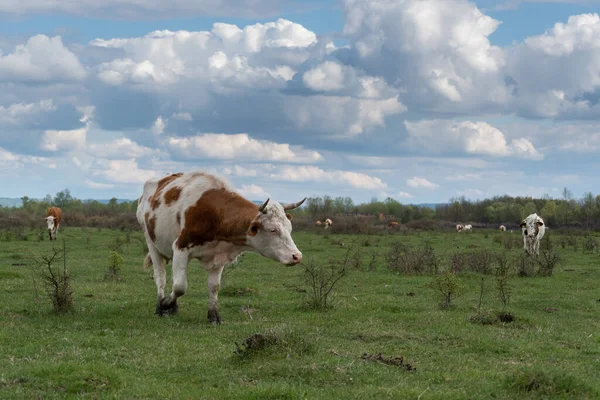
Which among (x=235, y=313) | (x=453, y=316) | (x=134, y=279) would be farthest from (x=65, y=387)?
(x=134, y=279)

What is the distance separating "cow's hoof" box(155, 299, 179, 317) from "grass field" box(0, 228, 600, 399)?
213 millimetres

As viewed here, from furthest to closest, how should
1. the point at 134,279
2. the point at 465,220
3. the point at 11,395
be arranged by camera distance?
the point at 465,220 < the point at 134,279 < the point at 11,395

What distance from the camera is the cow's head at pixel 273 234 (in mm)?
12094

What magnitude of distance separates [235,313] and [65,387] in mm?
6901

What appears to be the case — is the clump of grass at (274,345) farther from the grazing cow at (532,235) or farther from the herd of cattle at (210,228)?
the grazing cow at (532,235)

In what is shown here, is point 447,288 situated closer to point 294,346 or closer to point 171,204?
point 171,204

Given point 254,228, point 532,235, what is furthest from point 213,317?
point 532,235

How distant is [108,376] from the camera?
332 inches

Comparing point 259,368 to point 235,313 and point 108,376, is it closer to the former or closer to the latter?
point 108,376

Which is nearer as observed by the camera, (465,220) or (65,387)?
(65,387)

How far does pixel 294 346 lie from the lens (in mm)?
10117

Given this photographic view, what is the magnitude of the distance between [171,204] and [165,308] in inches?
76.9

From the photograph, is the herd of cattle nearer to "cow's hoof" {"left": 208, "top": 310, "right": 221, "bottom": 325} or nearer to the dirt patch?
"cow's hoof" {"left": 208, "top": 310, "right": 221, "bottom": 325}

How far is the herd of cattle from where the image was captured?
40.2ft
